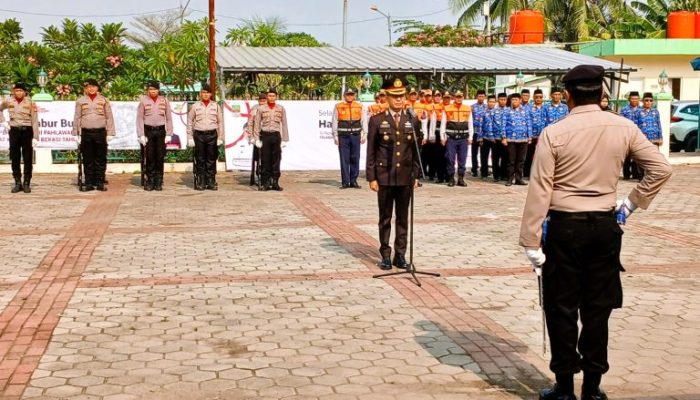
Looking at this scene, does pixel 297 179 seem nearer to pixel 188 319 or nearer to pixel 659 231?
pixel 659 231

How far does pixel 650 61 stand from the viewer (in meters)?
36.1

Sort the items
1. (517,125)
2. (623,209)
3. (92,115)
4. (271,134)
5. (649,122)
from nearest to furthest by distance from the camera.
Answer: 1. (623,209)
2. (92,115)
3. (271,134)
4. (517,125)
5. (649,122)

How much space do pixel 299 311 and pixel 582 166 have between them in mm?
3099

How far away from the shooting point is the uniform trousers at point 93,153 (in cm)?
1616

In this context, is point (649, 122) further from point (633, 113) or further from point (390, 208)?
point (390, 208)

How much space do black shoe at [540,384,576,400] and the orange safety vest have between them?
1257cm

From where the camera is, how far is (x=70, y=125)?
1981 centimetres

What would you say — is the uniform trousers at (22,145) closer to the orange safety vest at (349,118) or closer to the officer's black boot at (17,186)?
the officer's black boot at (17,186)

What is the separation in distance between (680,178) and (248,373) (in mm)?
15825

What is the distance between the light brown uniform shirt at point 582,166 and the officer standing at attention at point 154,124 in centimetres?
1233

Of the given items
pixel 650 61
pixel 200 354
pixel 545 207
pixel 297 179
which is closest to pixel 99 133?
pixel 297 179

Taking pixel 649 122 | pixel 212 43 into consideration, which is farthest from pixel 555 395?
pixel 212 43

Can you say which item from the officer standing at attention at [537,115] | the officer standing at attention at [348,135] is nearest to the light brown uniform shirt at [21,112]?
the officer standing at attention at [348,135]

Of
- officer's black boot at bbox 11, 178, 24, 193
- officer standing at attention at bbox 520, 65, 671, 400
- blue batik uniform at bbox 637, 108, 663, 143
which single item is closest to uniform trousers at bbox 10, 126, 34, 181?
officer's black boot at bbox 11, 178, 24, 193
